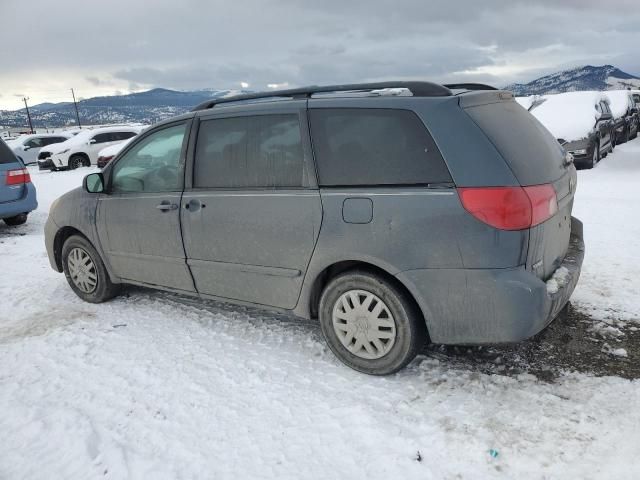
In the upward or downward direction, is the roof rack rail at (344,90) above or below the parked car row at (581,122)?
above

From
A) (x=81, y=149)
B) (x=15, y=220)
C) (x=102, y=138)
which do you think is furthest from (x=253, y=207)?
(x=102, y=138)

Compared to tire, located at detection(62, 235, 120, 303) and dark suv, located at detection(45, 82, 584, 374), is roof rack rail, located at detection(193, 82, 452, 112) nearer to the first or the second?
dark suv, located at detection(45, 82, 584, 374)

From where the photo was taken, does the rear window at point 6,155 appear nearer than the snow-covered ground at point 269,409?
No

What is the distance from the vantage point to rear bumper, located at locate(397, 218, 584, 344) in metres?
2.69

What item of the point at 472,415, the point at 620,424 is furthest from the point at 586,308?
the point at 472,415

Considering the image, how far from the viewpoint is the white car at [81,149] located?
19.6 meters

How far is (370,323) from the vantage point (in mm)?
3086

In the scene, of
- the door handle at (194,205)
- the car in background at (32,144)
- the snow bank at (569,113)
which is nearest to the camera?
the door handle at (194,205)

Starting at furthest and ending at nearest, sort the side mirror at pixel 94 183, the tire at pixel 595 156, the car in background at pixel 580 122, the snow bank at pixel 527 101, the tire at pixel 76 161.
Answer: the tire at pixel 76 161, the snow bank at pixel 527 101, the tire at pixel 595 156, the car in background at pixel 580 122, the side mirror at pixel 94 183

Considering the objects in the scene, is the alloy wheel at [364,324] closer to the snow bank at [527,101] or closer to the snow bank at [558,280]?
the snow bank at [558,280]

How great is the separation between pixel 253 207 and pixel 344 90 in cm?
99

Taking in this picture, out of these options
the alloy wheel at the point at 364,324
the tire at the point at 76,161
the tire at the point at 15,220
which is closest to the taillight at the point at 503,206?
the alloy wheel at the point at 364,324

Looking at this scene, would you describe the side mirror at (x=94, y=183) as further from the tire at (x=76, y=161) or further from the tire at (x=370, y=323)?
the tire at (x=76, y=161)

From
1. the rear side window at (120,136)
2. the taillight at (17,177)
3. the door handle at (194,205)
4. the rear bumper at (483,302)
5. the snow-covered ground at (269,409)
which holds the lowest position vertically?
the snow-covered ground at (269,409)
